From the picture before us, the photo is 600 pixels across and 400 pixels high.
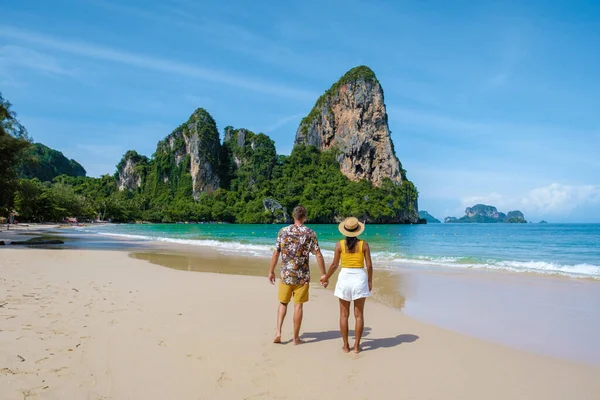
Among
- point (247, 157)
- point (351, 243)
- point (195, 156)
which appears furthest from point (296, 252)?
point (247, 157)

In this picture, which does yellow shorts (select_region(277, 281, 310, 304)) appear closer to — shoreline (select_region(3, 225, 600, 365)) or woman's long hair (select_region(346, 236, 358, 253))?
woman's long hair (select_region(346, 236, 358, 253))

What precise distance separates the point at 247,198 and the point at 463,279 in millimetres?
104751

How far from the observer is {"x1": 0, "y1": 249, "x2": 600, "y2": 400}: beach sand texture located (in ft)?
11.1

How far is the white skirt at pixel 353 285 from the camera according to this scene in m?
4.45

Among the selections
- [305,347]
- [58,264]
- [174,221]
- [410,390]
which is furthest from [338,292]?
[174,221]

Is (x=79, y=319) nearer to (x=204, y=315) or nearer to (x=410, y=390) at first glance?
(x=204, y=315)

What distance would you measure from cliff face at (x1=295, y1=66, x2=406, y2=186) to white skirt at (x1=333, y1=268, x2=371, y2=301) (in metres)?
104

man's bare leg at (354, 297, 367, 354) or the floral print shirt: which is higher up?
the floral print shirt

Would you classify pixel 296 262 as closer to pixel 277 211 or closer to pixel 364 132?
pixel 277 211

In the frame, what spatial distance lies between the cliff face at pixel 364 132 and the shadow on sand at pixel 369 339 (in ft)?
338

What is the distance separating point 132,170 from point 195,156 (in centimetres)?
3380

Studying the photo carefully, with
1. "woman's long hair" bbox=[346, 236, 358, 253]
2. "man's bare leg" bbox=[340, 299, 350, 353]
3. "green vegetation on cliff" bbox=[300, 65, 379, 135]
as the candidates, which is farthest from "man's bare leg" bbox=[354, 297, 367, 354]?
"green vegetation on cliff" bbox=[300, 65, 379, 135]

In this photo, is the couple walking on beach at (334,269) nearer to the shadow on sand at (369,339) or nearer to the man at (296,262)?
the man at (296,262)

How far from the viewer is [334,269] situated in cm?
472
